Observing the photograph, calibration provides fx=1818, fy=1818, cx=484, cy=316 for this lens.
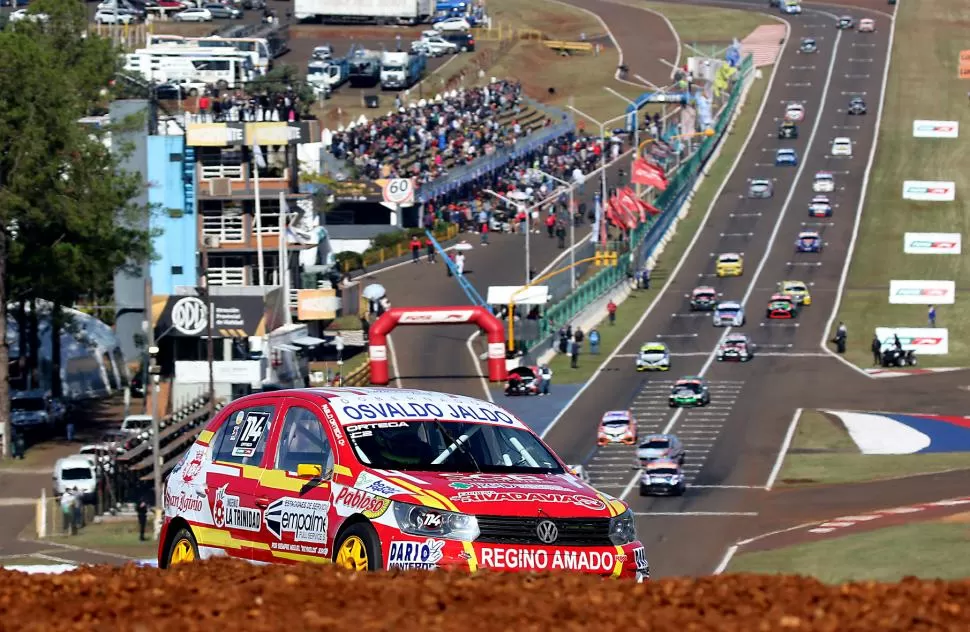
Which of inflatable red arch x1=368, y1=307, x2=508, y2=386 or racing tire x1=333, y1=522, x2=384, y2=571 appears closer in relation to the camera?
racing tire x1=333, y1=522, x2=384, y2=571

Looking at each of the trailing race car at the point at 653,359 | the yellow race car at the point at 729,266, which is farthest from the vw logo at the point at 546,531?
the yellow race car at the point at 729,266

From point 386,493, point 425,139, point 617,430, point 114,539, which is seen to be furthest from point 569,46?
point 386,493

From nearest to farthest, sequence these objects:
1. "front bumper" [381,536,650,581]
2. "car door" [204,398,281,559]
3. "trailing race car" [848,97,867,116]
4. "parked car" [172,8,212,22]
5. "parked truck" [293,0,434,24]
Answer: "front bumper" [381,536,650,581]
"car door" [204,398,281,559]
"trailing race car" [848,97,867,116]
"parked car" [172,8,212,22]
"parked truck" [293,0,434,24]

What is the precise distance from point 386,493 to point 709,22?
173184 millimetres

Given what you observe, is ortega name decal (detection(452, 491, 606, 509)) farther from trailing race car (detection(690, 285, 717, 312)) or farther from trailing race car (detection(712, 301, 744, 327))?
trailing race car (detection(690, 285, 717, 312))

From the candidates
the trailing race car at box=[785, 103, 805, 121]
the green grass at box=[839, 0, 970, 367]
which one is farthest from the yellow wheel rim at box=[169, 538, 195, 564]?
the trailing race car at box=[785, 103, 805, 121]

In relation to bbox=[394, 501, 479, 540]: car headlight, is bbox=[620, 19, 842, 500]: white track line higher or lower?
lower

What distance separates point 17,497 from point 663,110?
3261 inches

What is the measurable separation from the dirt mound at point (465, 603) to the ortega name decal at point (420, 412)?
7.68 ft

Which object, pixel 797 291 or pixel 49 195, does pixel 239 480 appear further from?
pixel 797 291

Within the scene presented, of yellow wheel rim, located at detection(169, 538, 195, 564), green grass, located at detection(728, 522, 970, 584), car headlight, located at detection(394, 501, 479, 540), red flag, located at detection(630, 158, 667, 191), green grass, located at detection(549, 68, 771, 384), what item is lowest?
green grass, located at detection(549, 68, 771, 384)

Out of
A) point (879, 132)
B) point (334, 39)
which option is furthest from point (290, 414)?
point (334, 39)

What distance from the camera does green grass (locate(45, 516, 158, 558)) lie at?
47.8 metres

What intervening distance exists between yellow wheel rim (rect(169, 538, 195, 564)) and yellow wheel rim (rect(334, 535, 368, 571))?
7.67 ft
